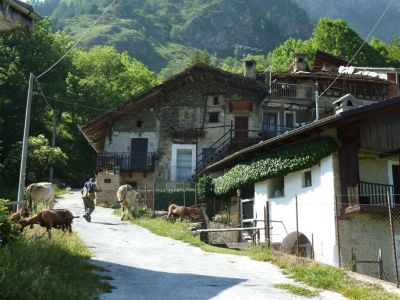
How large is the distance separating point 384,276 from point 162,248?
24.9ft

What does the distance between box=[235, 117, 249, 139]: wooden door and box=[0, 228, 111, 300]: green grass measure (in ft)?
81.1

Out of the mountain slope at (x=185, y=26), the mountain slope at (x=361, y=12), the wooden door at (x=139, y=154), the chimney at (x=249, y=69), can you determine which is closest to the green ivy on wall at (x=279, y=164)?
the wooden door at (x=139, y=154)

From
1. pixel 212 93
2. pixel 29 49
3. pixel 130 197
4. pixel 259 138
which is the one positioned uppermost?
pixel 29 49

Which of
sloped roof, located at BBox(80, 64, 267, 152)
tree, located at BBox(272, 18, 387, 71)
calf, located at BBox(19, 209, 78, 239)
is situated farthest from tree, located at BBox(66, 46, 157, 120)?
calf, located at BBox(19, 209, 78, 239)

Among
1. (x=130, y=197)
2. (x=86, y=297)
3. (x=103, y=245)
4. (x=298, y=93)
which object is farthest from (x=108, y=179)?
(x=86, y=297)

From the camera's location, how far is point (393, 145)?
1894 centimetres

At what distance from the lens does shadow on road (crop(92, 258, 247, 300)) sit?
33.8ft

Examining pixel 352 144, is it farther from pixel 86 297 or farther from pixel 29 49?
pixel 29 49

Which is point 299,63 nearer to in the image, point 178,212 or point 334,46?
point 334,46

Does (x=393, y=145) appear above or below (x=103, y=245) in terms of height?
above

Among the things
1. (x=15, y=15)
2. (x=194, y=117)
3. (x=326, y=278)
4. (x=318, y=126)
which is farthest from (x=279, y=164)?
(x=194, y=117)

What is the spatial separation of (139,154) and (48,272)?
28373 millimetres

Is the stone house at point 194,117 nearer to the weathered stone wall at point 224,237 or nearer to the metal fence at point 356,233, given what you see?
the weathered stone wall at point 224,237

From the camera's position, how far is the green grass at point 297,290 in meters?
10.8
